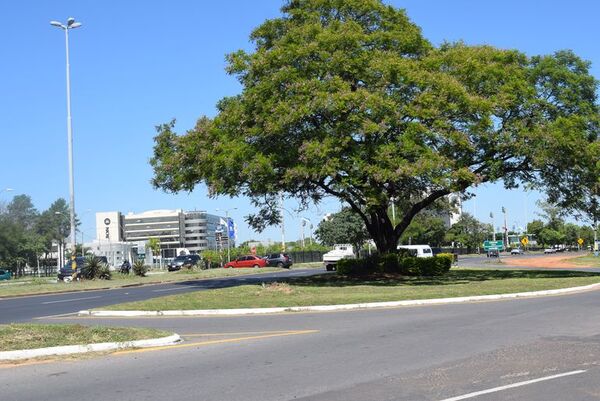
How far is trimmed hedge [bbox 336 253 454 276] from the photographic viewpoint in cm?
3328

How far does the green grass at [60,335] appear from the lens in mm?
11062

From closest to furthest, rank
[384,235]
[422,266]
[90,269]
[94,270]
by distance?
[384,235], [422,266], [90,269], [94,270]

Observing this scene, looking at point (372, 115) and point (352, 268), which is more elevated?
point (372, 115)

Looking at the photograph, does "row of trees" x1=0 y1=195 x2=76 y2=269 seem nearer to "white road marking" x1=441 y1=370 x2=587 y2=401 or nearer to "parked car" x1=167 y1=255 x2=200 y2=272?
"parked car" x1=167 y1=255 x2=200 y2=272

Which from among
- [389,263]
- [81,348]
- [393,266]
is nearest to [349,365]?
[81,348]

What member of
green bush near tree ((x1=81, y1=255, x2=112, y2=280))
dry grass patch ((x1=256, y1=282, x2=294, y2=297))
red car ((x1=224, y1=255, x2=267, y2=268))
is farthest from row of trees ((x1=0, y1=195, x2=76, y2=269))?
dry grass patch ((x1=256, y1=282, x2=294, y2=297))

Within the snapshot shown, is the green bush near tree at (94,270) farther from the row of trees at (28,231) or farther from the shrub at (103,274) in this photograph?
the row of trees at (28,231)

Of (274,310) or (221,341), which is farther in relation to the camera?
(274,310)

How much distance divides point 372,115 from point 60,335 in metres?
15.8

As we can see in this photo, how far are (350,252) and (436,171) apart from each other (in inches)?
1316

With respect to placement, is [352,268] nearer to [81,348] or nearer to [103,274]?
[103,274]

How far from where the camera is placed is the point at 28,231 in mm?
123812

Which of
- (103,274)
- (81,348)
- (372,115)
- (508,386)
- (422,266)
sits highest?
(372,115)

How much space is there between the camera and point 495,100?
2742cm
